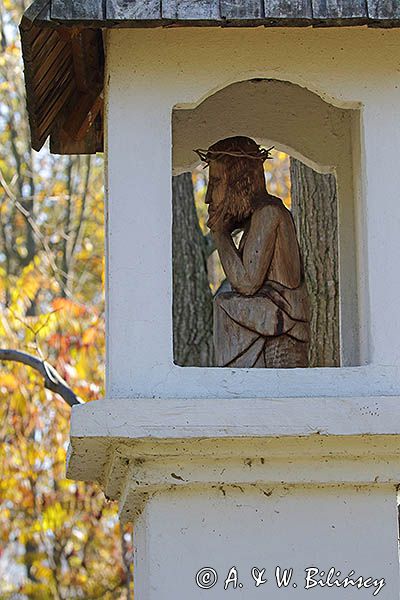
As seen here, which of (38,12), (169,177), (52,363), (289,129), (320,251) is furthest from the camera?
(52,363)

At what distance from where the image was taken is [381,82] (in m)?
4.98

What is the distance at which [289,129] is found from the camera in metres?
5.89

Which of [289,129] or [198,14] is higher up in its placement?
[198,14]

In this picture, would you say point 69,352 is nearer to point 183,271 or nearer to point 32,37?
point 183,271

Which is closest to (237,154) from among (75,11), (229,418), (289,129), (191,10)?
(289,129)

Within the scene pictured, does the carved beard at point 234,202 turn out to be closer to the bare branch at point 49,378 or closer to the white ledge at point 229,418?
the white ledge at point 229,418

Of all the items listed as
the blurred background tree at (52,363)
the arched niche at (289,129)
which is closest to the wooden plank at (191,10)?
the arched niche at (289,129)

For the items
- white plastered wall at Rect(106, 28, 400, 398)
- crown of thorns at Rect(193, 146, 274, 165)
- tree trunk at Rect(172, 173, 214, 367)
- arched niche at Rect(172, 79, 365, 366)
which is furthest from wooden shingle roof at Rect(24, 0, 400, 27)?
tree trunk at Rect(172, 173, 214, 367)

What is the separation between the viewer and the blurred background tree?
10961 mm

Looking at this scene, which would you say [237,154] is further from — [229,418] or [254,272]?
[229,418]

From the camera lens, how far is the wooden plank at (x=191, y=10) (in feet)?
15.2

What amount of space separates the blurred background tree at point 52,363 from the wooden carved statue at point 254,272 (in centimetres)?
392

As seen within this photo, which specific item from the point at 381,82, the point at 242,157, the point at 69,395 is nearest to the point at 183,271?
the point at 69,395

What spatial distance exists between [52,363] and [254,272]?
226 inches
